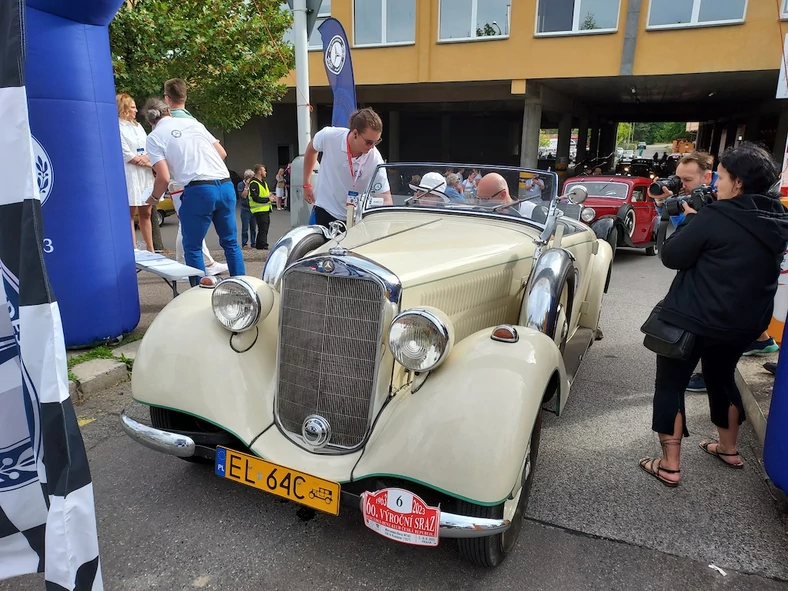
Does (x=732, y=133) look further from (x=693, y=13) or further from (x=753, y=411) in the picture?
(x=753, y=411)

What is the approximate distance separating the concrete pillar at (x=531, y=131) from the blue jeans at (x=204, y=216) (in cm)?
1384

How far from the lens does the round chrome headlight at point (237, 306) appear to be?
2.67 meters

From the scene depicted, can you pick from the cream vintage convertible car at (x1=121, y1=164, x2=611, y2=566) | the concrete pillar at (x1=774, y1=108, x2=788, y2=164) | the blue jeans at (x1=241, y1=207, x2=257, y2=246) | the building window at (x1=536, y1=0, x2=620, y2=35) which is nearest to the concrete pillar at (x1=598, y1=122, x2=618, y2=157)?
the concrete pillar at (x1=774, y1=108, x2=788, y2=164)

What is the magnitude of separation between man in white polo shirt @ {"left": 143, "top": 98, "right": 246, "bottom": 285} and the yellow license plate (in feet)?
10.1

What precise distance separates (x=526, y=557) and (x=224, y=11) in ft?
32.2

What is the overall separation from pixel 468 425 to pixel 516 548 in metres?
0.82

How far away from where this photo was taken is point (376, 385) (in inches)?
97.0

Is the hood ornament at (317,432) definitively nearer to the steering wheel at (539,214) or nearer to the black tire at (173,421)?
the black tire at (173,421)

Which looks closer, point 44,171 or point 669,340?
point 669,340

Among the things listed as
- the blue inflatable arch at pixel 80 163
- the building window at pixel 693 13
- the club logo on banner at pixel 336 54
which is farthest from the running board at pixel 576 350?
the building window at pixel 693 13

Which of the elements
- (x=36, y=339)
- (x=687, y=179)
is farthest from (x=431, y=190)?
(x=36, y=339)

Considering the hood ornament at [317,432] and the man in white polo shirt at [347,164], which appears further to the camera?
the man in white polo shirt at [347,164]

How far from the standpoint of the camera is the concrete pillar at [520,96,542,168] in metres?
17.5

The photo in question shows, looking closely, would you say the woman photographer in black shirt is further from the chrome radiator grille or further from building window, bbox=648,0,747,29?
building window, bbox=648,0,747,29
